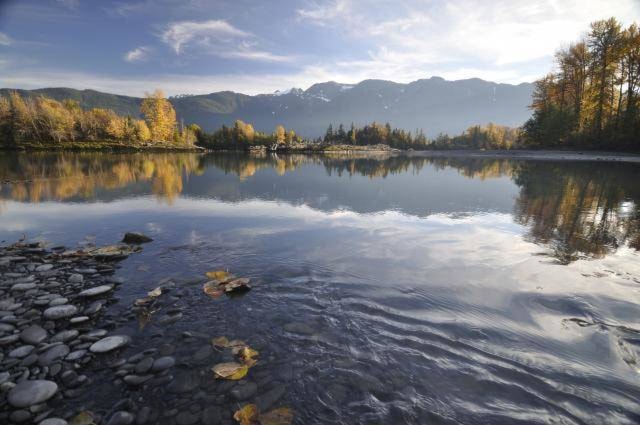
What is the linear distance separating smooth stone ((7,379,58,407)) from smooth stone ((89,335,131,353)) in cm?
99

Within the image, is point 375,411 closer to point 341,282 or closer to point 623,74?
point 341,282

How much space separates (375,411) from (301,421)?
120cm

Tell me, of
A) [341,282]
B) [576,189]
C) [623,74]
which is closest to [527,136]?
[623,74]

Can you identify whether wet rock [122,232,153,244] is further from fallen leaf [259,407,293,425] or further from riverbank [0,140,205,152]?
riverbank [0,140,205,152]

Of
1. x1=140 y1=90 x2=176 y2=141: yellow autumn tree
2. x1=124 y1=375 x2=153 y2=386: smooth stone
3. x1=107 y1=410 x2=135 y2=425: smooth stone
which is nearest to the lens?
x1=107 y1=410 x2=135 y2=425: smooth stone

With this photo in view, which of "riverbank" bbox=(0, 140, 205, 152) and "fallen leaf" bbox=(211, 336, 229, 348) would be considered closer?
"fallen leaf" bbox=(211, 336, 229, 348)

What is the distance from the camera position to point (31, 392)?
4949mm

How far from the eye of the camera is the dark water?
5.16 meters

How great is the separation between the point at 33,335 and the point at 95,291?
2048mm

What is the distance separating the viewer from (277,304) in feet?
27.0

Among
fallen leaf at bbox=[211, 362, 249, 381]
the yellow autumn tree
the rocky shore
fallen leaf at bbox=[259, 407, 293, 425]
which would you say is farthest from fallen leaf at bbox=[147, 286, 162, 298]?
the yellow autumn tree

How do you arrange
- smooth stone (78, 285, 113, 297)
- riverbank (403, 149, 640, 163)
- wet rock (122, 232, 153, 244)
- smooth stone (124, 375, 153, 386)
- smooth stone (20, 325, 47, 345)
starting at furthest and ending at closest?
riverbank (403, 149, 640, 163), wet rock (122, 232, 153, 244), smooth stone (78, 285, 113, 297), smooth stone (20, 325, 47, 345), smooth stone (124, 375, 153, 386)

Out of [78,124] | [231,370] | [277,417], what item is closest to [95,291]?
[231,370]

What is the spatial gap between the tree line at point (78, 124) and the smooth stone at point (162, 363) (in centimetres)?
15514
